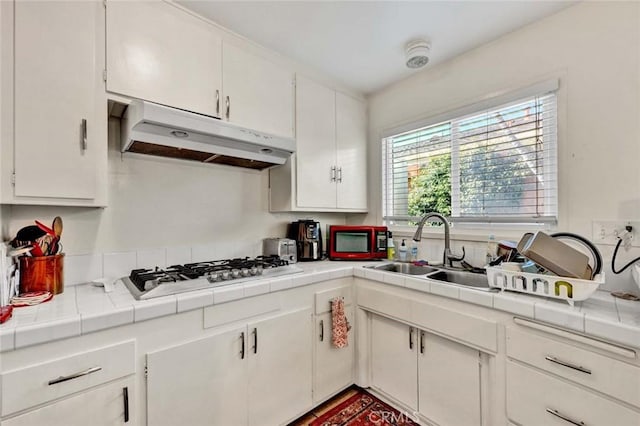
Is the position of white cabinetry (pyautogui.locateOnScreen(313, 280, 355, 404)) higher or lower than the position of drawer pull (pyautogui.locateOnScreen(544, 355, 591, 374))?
lower

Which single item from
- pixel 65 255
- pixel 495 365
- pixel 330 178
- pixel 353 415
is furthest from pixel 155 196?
pixel 495 365

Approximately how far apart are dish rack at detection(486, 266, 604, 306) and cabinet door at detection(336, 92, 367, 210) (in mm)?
1251

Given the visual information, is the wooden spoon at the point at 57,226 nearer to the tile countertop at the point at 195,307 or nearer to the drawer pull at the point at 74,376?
the tile countertop at the point at 195,307

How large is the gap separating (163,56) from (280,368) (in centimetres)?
175

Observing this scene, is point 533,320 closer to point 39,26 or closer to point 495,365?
point 495,365

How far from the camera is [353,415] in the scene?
1.68m

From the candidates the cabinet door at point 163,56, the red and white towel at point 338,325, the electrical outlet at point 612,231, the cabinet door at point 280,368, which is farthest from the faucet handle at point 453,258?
the cabinet door at point 163,56

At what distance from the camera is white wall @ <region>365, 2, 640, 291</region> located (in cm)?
134

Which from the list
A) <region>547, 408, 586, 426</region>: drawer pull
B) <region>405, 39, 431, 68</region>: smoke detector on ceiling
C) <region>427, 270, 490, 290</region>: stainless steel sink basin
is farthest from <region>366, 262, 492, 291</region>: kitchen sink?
<region>405, 39, 431, 68</region>: smoke detector on ceiling

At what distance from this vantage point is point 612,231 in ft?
4.53

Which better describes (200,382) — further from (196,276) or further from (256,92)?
(256,92)

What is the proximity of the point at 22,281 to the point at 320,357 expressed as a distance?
1.49 m

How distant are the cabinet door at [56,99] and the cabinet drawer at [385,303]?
1.57m

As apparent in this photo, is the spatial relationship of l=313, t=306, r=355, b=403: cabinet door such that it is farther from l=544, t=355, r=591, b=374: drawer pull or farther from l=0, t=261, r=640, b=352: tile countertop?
l=544, t=355, r=591, b=374: drawer pull
